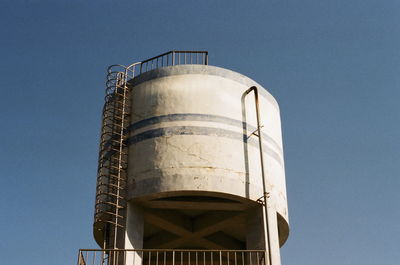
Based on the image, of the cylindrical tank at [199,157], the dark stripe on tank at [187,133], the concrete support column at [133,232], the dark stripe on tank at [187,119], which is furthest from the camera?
the dark stripe on tank at [187,119]

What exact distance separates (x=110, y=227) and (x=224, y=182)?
3651mm

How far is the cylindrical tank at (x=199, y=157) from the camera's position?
17.3m

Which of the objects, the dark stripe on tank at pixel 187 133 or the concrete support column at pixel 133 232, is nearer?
the concrete support column at pixel 133 232

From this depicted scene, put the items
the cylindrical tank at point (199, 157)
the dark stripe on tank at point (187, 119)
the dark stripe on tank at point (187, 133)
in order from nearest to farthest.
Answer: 1. the cylindrical tank at point (199, 157)
2. the dark stripe on tank at point (187, 133)
3. the dark stripe on tank at point (187, 119)

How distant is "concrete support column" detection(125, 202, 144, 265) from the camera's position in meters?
16.6

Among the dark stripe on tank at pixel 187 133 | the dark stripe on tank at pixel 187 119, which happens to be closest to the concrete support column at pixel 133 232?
the dark stripe on tank at pixel 187 133

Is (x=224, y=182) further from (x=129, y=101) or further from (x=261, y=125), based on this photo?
(x=129, y=101)

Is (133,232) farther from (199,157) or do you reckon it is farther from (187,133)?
(187,133)

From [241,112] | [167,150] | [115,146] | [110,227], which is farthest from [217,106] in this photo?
[110,227]

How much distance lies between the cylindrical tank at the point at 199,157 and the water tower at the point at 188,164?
3cm

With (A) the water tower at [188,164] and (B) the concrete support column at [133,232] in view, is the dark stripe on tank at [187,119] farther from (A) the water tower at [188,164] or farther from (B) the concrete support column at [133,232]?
(B) the concrete support column at [133,232]

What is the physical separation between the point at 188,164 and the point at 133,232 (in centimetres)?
254

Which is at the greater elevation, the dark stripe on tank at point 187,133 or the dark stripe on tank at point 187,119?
the dark stripe on tank at point 187,119

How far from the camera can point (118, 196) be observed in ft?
57.0
